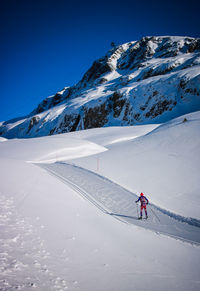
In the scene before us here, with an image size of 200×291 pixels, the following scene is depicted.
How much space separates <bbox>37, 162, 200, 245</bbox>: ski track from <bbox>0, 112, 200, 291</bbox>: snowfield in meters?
0.04

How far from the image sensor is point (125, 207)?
8.19m

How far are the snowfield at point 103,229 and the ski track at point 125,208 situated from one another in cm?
4

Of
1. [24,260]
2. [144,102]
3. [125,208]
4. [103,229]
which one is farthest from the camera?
[144,102]

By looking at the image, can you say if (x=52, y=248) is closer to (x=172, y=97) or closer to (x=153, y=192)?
(x=153, y=192)

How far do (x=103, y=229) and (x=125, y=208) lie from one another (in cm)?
254

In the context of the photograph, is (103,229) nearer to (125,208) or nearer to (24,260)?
(125,208)

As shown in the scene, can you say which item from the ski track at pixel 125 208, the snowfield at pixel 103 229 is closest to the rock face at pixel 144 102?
the snowfield at pixel 103 229

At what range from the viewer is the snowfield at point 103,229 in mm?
3391

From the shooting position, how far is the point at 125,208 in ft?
26.5

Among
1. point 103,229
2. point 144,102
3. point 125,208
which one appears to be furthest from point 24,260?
point 144,102

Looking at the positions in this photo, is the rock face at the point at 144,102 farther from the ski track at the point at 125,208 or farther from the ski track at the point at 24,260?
the ski track at the point at 24,260

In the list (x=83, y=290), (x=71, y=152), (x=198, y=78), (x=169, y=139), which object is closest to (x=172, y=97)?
(x=198, y=78)

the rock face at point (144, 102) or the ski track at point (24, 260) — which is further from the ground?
the rock face at point (144, 102)

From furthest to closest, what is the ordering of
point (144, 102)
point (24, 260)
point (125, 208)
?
point (144, 102)
point (125, 208)
point (24, 260)
